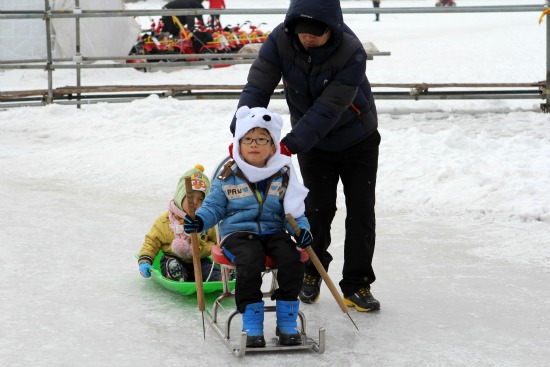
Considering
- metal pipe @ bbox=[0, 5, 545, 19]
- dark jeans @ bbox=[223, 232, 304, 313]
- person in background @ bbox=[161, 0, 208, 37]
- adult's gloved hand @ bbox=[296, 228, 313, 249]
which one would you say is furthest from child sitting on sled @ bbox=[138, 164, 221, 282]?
person in background @ bbox=[161, 0, 208, 37]

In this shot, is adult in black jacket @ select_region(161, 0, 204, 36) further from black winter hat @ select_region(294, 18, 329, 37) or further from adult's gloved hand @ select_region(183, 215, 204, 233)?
adult's gloved hand @ select_region(183, 215, 204, 233)

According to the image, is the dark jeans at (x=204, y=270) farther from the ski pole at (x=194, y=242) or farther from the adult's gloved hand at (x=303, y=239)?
the adult's gloved hand at (x=303, y=239)

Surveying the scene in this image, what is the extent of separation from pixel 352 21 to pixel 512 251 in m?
24.2

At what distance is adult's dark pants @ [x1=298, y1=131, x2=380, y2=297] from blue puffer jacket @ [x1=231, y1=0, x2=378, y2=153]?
8 centimetres

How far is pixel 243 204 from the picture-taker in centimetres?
394

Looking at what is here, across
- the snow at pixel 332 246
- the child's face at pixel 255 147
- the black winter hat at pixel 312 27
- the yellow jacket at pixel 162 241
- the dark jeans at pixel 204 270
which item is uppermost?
the black winter hat at pixel 312 27

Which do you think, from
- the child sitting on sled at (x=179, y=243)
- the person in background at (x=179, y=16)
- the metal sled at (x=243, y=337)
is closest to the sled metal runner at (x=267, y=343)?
the metal sled at (x=243, y=337)

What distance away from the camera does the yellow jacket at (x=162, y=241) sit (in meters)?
4.81

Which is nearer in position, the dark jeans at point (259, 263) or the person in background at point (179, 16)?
the dark jeans at point (259, 263)

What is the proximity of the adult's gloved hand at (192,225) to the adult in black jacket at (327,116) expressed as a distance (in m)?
0.50

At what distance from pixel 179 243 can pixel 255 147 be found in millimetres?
1041

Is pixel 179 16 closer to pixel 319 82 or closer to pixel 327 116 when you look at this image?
pixel 319 82

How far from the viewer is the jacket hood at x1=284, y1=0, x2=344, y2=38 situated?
13.0 ft

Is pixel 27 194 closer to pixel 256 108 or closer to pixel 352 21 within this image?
pixel 256 108
